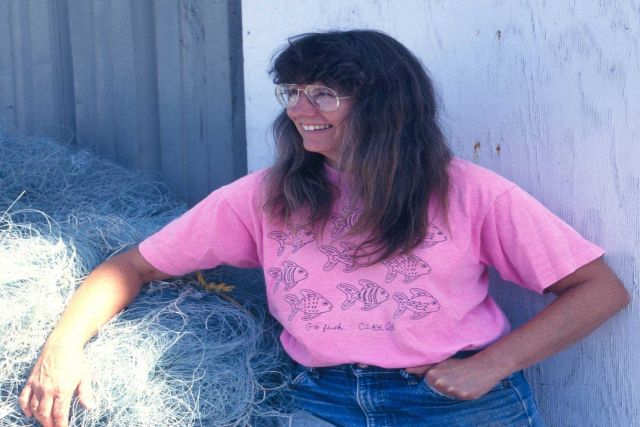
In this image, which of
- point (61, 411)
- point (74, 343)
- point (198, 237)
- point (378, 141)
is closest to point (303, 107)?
point (378, 141)

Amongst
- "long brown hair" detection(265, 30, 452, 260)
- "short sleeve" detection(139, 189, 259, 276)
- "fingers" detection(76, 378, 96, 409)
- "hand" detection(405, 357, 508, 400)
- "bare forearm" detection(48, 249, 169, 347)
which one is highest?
"long brown hair" detection(265, 30, 452, 260)

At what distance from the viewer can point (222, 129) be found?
10.1ft

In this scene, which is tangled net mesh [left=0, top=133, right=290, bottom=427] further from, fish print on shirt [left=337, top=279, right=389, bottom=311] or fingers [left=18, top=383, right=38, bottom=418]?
fish print on shirt [left=337, top=279, right=389, bottom=311]

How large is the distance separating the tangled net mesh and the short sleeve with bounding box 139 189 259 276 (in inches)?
4.1

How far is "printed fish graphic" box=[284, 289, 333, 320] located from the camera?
211cm

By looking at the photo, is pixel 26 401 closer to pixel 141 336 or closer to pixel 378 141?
pixel 141 336

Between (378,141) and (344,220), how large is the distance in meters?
0.21

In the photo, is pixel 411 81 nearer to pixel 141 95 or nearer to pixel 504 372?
pixel 504 372

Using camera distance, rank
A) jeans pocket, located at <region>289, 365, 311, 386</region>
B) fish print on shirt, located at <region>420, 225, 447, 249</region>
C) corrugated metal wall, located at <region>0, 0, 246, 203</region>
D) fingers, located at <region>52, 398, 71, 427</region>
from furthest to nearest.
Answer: corrugated metal wall, located at <region>0, 0, 246, 203</region>, jeans pocket, located at <region>289, 365, 311, 386</region>, fish print on shirt, located at <region>420, 225, 447, 249</region>, fingers, located at <region>52, 398, 71, 427</region>

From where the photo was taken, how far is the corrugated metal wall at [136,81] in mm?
3076

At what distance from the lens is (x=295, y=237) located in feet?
7.13

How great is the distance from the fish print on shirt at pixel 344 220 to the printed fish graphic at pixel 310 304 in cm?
15

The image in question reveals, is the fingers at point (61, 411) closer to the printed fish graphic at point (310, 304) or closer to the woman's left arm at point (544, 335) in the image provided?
the printed fish graphic at point (310, 304)

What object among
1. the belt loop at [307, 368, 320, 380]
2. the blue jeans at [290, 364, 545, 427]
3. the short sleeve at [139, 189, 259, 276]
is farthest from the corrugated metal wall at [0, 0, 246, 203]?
the blue jeans at [290, 364, 545, 427]
